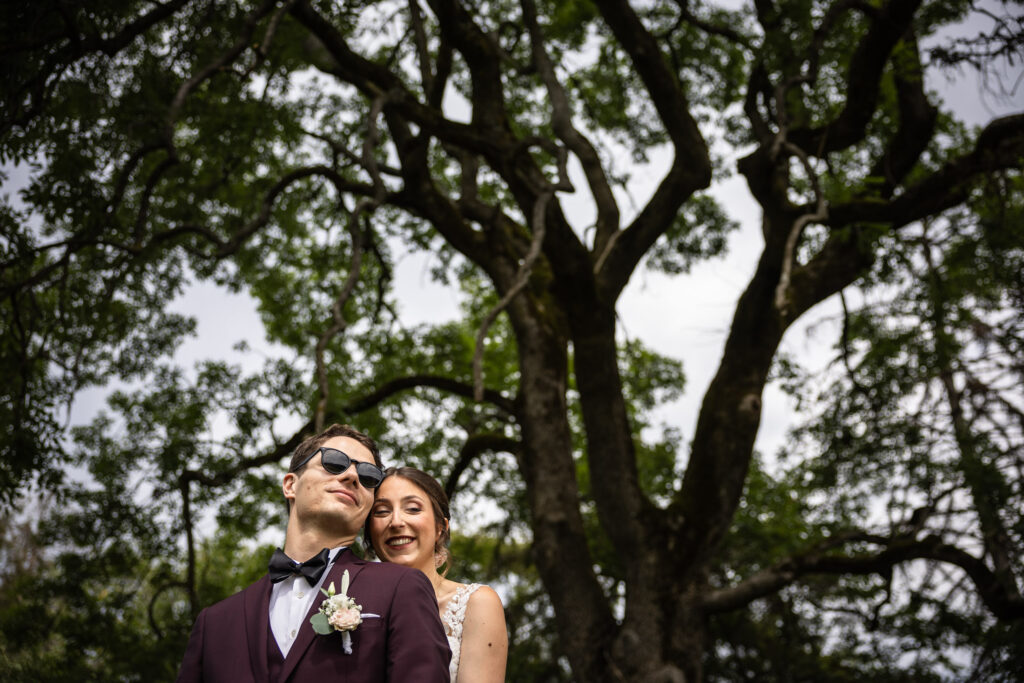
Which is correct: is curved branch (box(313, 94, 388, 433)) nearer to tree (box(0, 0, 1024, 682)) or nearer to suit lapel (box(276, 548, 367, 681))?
tree (box(0, 0, 1024, 682))

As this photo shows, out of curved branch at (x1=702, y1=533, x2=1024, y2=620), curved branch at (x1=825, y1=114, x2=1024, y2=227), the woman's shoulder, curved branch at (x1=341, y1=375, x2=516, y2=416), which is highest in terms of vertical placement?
curved branch at (x1=825, y1=114, x2=1024, y2=227)

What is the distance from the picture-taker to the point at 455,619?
2.76 m

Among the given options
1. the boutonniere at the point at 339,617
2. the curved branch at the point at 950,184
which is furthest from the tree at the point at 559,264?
the boutonniere at the point at 339,617

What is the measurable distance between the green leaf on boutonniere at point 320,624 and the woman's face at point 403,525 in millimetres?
743

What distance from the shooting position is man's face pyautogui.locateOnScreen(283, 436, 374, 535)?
7.98ft

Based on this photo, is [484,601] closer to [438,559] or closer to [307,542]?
→ [438,559]

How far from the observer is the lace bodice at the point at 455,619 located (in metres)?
2.71

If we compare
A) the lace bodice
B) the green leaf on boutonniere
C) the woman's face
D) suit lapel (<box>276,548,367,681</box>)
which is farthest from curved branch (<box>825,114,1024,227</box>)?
the green leaf on boutonniere

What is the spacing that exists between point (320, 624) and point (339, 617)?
0.19 feet

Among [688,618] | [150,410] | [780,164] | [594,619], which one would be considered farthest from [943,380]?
[150,410]

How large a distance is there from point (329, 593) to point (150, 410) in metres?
7.79

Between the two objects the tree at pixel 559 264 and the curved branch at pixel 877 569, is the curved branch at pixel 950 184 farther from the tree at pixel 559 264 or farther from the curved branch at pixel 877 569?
the curved branch at pixel 877 569

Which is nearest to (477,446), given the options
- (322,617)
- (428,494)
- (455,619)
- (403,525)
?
(428,494)

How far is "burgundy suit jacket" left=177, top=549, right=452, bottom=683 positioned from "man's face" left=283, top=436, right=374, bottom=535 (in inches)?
5.4
